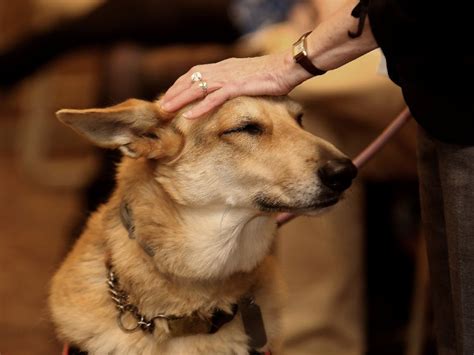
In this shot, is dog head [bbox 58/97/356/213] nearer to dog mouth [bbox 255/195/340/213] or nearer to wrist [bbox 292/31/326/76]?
dog mouth [bbox 255/195/340/213]

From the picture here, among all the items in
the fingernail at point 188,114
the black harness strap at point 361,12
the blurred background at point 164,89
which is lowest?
the blurred background at point 164,89

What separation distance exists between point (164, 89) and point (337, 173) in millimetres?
1784

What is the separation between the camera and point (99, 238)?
1.94 m

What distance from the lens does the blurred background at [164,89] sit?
2.82 m

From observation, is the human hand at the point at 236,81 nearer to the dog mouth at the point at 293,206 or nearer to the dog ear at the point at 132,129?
the dog ear at the point at 132,129

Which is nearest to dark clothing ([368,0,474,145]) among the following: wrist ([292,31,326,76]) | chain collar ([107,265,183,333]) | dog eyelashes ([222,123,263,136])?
wrist ([292,31,326,76])

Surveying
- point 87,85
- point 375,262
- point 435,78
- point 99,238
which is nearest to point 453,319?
point 435,78

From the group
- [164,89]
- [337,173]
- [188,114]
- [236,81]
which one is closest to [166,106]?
[188,114]

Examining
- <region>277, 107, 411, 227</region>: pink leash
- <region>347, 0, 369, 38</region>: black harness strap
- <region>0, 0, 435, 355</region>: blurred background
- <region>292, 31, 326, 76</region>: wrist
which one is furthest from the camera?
<region>0, 0, 435, 355</region>: blurred background

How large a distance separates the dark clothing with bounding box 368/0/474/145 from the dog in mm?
362

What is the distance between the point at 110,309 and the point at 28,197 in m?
3.00

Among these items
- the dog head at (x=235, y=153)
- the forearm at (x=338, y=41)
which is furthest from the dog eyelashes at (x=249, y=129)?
the forearm at (x=338, y=41)

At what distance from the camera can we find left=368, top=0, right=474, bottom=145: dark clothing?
1.36 m

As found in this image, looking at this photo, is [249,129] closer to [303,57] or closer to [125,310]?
[303,57]
